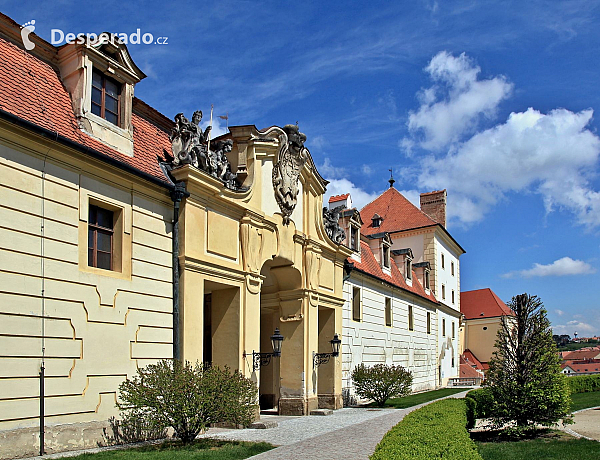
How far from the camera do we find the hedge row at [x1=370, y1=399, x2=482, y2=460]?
695 cm

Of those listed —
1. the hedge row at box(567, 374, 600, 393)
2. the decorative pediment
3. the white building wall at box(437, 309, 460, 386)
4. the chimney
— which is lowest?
the hedge row at box(567, 374, 600, 393)

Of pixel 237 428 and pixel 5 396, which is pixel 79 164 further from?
pixel 237 428

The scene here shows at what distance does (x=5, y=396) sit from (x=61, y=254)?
8.72 ft

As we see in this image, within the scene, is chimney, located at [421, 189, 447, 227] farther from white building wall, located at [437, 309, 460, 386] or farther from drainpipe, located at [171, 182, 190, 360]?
drainpipe, located at [171, 182, 190, 360]

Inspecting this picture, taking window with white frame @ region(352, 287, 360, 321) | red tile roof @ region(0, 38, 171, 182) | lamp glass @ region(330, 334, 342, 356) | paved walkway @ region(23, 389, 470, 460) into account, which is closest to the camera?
paved walkway @ region(23, 389, 470, 460)

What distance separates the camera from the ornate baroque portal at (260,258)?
1456 cm

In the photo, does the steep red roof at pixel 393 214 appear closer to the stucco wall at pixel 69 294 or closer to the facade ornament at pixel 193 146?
the facade ornament at pixel 193 146

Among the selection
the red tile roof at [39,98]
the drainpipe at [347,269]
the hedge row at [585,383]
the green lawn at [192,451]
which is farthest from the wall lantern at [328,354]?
the hedge row at [585,383]

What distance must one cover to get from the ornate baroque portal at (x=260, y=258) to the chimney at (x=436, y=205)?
2684cm

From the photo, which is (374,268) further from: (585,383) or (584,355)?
(584,355)

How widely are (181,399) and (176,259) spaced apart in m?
3.66

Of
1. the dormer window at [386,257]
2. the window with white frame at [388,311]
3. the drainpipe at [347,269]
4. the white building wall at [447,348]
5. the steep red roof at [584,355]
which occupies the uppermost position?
the dormer window at [386,257]

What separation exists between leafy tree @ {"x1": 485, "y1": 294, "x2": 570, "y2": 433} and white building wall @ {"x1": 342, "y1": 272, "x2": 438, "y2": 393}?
352 inches

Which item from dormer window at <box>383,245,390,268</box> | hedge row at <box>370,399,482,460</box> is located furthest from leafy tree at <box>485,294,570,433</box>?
dormer window at <box>383,245,390,268</box>
